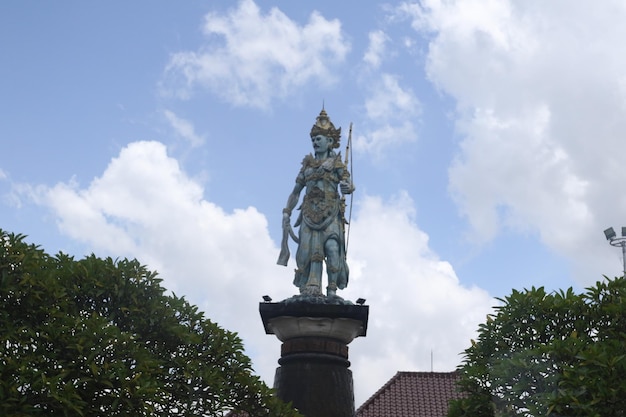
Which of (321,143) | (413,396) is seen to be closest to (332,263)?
(321,143)

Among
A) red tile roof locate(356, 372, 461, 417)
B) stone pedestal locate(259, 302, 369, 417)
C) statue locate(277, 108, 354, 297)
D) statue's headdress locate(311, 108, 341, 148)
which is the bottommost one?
stone pedestal locate(259, 302, 369, 417)

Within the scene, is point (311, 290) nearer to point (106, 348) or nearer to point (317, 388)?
point (317, 388)

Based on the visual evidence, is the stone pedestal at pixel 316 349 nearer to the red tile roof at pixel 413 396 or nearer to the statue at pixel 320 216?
the statue at pixel 320 216

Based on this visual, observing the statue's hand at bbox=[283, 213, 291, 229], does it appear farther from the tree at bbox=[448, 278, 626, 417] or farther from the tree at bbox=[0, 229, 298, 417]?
the tree at bbox=[448, 278, 626, 417]

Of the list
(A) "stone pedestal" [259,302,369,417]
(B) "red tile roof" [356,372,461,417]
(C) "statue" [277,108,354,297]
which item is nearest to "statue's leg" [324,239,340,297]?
(C) "statue" [277,108,354,297]

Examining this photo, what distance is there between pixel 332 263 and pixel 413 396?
9.73m

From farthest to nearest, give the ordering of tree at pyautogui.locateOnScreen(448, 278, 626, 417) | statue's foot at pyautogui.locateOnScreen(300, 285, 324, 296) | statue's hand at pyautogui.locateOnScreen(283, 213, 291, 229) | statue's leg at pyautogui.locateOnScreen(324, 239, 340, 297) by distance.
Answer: statue's hand at pyautogui.locateOnScreen(283, 213, 291, 229) → statue's leg at pyautogui.locateOnScreen(324, 239, 340, 297) → statue's foot at pyautogui.locateOnScreen(300, 285, 324, 296) → tree at pyautogui.locateOnScreen(448, 278, 626, 417)

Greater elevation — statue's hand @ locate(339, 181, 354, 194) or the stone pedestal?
statue's hand @ locate(339, 181, 354, 194)

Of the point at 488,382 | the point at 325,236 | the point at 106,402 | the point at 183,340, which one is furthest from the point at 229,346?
the point at 325,236

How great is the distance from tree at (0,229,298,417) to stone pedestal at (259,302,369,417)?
427 centimetres

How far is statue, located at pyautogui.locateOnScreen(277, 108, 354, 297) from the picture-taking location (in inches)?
811

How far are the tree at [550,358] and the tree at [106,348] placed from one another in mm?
3513

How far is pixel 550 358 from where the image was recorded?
40.0 ft

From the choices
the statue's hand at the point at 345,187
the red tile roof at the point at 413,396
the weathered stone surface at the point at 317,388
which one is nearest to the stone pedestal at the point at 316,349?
the weathered stone surface at the point at 317,388
